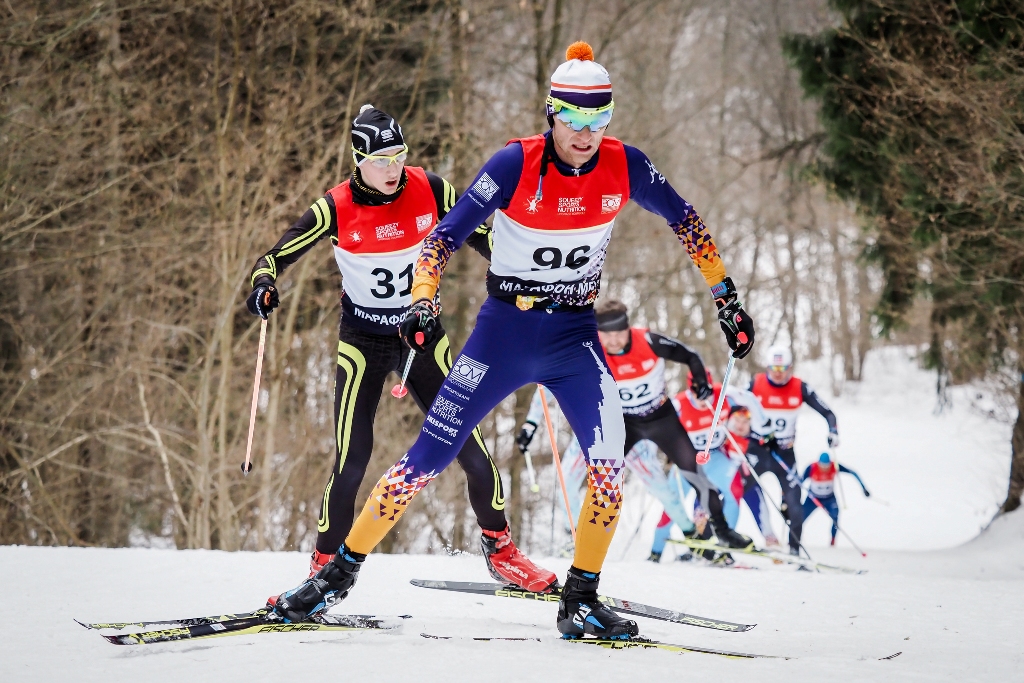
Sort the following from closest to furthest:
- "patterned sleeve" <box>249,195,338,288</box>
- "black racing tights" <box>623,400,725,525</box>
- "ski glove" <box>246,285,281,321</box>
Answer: "ski glove" <box>246,285,281,321</box>
"patterned sleeve" <box>249,195,338,288</box>
"black racing tights" <box>623,400,725,525</box>

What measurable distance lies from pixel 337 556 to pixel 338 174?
8711 mm

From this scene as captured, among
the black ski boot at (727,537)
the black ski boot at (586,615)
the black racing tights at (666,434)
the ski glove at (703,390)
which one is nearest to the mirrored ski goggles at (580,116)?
the black ski boot at (586,615)

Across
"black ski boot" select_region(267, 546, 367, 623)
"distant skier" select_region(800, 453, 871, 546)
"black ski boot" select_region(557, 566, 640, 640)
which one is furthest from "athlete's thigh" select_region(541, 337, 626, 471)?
"distant skier" select_region(800, 453, 871, 546)

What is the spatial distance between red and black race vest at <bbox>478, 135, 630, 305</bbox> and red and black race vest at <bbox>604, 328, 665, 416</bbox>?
3.96 metres

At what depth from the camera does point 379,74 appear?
13.3 m

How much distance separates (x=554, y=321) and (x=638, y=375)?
4097 mm

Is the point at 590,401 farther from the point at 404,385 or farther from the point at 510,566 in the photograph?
the point at 510,566

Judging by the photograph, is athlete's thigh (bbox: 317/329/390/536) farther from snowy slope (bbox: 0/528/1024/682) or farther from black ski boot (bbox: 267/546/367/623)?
black ski boot (bbox: 267/546/367/623)

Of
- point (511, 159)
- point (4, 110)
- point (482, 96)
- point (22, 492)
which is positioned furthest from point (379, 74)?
point (511, 159)

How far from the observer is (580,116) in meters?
3.46

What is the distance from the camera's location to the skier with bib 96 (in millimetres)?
3504

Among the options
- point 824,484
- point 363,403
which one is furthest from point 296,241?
point 824,484

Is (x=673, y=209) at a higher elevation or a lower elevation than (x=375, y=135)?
lower

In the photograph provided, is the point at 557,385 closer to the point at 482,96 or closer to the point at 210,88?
the point at 210,88
